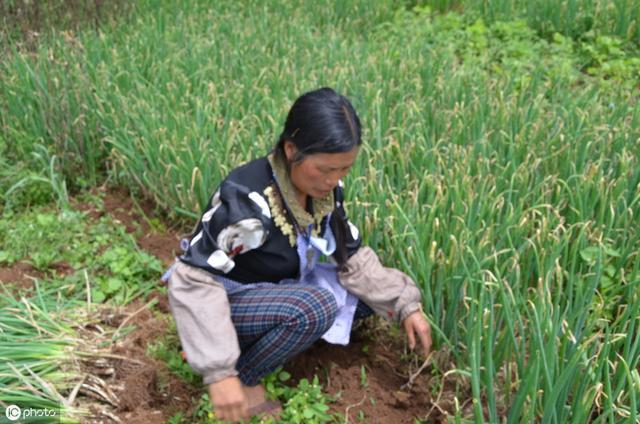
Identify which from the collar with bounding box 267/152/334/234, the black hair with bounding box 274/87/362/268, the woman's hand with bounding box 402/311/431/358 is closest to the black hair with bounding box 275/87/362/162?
the black hair with bounding box 274/87/362/268

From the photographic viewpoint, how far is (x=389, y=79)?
3.62 metres

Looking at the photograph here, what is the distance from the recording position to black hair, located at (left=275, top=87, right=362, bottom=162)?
5.31 ft

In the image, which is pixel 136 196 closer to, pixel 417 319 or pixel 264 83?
pixel 264 83

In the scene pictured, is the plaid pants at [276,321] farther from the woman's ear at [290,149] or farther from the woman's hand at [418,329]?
the woman's ear at [290,149]

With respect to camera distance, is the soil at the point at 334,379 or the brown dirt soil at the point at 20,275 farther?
the brown dirt soil at the point at 20,275

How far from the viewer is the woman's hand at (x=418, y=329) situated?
73.4 inches

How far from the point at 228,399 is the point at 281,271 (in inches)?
16.5

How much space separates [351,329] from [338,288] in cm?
21

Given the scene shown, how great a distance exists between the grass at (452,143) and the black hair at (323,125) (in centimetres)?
43

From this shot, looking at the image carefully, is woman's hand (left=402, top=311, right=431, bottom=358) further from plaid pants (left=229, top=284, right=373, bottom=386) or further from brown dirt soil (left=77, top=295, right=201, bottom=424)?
brown dirt soil (left=77, top=295, right=201, bottom=424)

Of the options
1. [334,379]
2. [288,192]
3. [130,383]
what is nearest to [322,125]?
[288,192]

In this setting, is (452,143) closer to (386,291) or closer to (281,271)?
(386,291)

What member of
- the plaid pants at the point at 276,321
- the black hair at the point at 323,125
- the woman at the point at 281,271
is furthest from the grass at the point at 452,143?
the black hair at the point at 323,125

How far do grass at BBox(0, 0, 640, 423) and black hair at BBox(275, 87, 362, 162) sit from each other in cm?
43
